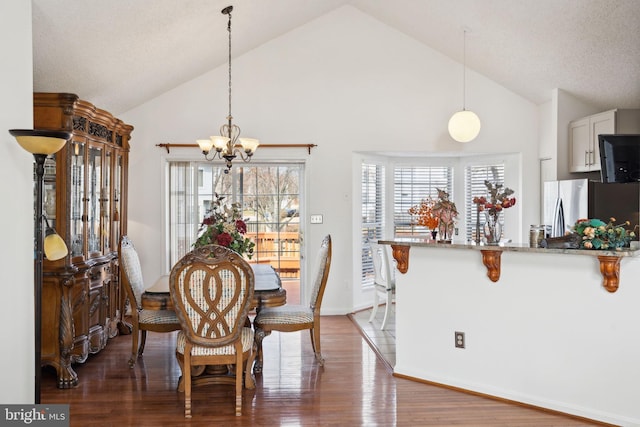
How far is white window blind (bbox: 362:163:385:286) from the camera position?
23.6 feet

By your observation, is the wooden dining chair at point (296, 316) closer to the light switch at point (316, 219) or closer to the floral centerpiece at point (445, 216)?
the floral centerpiece at point (445, 216)

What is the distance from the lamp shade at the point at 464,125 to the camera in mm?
6473

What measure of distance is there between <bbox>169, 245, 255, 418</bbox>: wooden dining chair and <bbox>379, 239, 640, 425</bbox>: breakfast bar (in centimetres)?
140

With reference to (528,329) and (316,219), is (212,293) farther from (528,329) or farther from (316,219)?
(316,219)

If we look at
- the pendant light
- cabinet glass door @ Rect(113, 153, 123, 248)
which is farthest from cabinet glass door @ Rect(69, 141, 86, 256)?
the pendant light

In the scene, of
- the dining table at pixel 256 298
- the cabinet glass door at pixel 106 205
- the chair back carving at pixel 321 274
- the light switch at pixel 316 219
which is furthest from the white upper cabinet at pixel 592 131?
the cabinet glass door at pixel 106 205

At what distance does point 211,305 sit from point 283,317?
0.96 metres

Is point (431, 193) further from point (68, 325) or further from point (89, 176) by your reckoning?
point (68, 325)

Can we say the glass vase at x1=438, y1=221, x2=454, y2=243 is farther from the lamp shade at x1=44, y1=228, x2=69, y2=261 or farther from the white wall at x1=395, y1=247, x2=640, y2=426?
the lamp shade at x1=44, y1=228, x2=69, y2=261

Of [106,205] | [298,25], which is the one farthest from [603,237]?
[298,25]

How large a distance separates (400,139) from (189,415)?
430 cm

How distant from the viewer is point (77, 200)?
449cm

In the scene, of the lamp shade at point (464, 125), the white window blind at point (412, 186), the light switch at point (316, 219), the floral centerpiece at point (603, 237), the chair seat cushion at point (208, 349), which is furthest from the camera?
the white window blind at point (412, 186)

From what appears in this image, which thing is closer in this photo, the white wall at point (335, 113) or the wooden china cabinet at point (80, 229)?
the wooden china cabinet at point (80, 229)
